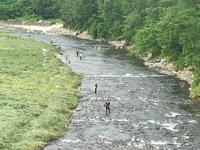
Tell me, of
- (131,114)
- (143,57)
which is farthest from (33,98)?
(143,57)

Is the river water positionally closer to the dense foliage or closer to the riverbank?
the riverbank

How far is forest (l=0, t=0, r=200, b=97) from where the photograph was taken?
66438mm

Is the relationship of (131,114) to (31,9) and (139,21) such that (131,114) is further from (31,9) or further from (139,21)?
(31,9)

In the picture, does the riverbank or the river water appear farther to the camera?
the riverbank

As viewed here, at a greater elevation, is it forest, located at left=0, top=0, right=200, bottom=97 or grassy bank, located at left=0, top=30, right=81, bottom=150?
forest, located at left=0, top=0, right=200, bottom=97

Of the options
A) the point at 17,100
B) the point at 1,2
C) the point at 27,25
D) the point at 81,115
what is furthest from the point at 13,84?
the point at 1,2

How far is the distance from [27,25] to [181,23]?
114m

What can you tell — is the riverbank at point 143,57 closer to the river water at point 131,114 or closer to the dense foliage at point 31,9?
the river water at point 131,114

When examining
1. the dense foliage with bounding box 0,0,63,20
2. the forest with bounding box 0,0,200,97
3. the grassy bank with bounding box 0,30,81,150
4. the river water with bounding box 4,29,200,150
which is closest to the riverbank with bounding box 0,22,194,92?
the forest with bounding box 0,0,200,97

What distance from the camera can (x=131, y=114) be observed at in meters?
47.0

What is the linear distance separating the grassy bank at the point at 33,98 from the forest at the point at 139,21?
63.8ft

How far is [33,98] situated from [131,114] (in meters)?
12.4

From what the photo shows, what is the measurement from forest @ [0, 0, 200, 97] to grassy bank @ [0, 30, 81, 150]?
19.5 meters

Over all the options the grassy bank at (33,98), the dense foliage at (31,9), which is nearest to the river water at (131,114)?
the grassy bank at (33,98)
